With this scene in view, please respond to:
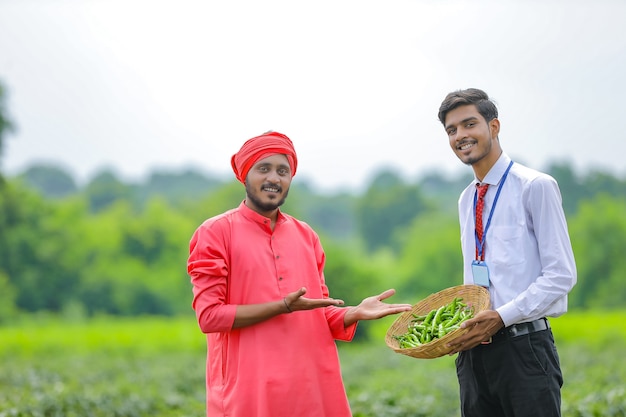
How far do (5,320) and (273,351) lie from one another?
40.5 metres

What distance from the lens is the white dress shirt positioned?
10.8ft

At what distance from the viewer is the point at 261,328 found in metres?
3.42

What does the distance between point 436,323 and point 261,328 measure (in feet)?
2.79

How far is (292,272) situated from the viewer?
140 inches

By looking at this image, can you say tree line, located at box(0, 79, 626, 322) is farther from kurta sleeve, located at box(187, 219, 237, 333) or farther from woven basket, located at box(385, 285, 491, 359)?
kurta sleeve, located at box(187, 219, 237, 333)

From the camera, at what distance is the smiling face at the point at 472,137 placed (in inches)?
138

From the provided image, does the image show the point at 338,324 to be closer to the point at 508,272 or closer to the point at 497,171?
the point at 508,272

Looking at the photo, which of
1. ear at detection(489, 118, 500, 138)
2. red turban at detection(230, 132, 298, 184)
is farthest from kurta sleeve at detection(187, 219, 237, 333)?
ear at detection(489, 118, 500, 138)

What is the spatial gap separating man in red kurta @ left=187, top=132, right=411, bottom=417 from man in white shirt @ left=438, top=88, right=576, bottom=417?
0.45m

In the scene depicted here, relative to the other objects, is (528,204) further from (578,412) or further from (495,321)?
(578,412)

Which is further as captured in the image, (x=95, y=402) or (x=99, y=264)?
(x=99, y=264)

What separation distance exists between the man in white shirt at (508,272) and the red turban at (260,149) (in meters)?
0.79

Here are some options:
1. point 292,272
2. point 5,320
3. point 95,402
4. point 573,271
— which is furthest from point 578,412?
point 5,320

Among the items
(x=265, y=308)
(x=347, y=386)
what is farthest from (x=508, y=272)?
(x=347, y=386)
